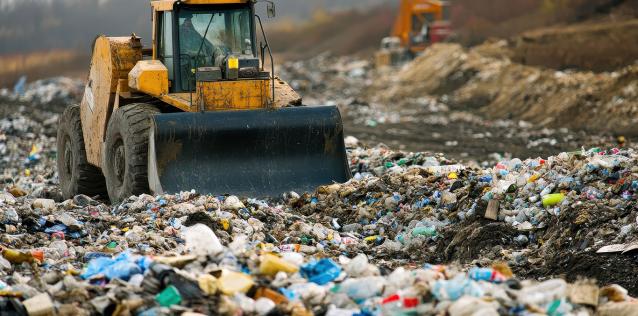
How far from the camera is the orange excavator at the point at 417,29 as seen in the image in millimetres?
40688

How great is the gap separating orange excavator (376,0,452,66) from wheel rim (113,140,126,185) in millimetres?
29205

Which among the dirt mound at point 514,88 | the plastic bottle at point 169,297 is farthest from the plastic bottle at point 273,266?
the dirt mound at point 514,88

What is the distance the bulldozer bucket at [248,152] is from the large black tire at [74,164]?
218cm

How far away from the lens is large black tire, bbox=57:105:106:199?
13.0 m

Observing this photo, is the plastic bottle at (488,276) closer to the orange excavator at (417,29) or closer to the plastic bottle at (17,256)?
the plastic bottle at (17,256)

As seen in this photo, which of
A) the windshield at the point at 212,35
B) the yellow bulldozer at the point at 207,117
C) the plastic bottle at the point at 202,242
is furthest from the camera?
the windshield at the point at 212,35

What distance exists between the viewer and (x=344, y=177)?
11.7 meters

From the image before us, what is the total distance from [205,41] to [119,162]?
1.54m

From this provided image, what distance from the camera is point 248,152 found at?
11.4m

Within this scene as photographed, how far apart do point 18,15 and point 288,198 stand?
16.8 meters

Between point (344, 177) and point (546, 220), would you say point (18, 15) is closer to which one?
point (344, 177)

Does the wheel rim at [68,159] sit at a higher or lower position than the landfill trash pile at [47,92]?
higher

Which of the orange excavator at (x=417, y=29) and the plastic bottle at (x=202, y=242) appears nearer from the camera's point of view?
the plastic bottle at (x=202, y=242)

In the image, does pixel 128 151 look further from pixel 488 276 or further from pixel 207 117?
pixel 488 276
